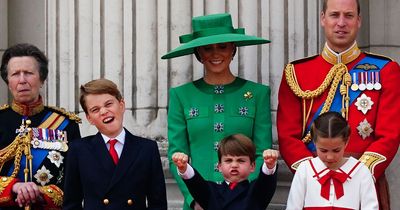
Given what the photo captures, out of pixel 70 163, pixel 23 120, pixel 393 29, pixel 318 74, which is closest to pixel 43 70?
pixel 23 120

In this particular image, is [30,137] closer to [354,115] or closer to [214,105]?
[214,105]

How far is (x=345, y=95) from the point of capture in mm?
6457

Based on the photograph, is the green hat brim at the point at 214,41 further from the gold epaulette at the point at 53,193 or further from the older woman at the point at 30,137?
the gold epaulette at the point at 53,193

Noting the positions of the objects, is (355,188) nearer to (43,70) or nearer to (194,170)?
(194,170)

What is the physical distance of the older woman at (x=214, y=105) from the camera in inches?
256

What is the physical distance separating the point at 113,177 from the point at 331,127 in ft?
3.78

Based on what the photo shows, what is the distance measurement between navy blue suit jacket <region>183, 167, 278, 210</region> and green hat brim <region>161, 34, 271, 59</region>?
0.84m

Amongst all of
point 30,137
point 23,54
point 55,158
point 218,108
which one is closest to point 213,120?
point 218,108

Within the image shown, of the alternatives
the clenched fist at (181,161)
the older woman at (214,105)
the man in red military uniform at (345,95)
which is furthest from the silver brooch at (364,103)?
the clenched fist at (181,161)

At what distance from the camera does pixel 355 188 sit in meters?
5.89

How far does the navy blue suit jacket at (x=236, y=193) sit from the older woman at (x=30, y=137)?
2.70 feet

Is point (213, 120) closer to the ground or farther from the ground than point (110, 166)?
farther from the ground

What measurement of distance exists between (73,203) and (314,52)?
2.09 m

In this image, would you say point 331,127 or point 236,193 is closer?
point 331,127
